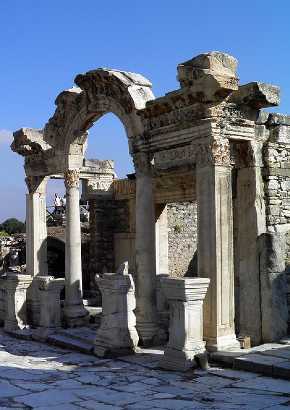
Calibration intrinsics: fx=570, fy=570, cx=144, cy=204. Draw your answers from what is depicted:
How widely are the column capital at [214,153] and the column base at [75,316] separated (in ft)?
17.5

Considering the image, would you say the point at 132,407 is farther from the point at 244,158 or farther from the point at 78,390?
the point at 244,158

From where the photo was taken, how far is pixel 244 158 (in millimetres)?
10297

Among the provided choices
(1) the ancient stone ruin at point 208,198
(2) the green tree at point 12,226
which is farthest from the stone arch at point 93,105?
(2) the green tree at point 12,226

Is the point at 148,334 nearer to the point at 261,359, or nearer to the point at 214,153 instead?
the point at 261,359

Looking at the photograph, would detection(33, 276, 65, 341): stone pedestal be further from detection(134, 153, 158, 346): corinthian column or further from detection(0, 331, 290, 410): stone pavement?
detection(134, 153, 158, 346): corinthian column

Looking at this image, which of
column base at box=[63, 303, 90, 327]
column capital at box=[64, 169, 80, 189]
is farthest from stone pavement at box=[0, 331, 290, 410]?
column capital at box=[64, 169, 80, 189]

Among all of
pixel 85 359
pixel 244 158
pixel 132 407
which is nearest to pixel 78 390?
pixel 132 407

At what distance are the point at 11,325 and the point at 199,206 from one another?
6.53 meters

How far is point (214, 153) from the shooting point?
9523 millimetres

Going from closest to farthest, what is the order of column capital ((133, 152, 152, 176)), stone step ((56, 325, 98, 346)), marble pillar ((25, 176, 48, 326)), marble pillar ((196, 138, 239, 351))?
marble pillar ((196, 138, 239, 351)) → column capital ((133, 152, 152, 176)) → stone step ((56, 325, 98, 346)) → marble pillar ((25, 176, 48, 326))

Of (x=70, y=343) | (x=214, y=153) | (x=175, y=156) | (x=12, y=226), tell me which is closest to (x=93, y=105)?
(x=175, y=156)

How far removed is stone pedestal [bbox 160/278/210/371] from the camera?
349 inches

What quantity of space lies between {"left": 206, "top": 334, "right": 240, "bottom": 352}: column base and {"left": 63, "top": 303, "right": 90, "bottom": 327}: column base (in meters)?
4.57

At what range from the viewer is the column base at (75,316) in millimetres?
13211
